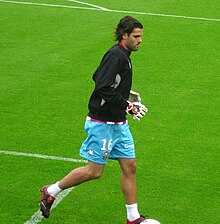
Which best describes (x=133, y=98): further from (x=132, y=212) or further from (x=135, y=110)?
(x=132, y=212)

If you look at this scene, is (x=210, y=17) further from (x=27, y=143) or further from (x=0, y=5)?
(x=27, y=143)

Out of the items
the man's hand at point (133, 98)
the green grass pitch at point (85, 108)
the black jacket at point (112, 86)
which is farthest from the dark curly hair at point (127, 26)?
the green grass pitch at point (85, 108)

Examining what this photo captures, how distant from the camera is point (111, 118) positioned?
→ 8227mm

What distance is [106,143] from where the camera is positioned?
8.20 m

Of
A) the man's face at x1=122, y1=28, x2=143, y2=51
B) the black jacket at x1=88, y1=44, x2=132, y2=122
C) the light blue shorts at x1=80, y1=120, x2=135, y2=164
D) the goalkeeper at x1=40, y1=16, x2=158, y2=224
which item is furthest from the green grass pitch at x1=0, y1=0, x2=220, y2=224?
the man's face at x1=122, y1=28, x2=143, y2=51

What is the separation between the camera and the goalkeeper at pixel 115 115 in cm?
798

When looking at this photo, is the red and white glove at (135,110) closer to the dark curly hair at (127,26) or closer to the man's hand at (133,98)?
the man's hand at (133,98)

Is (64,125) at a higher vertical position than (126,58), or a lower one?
lower

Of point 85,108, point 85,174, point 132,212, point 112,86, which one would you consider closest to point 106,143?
point 85,174

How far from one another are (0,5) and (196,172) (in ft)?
36.8

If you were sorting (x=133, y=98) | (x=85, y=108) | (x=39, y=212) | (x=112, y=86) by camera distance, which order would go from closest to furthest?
(x=112, y=86) → (x=133, y=98) → (x=39, y=212) → (x=85, y=108)

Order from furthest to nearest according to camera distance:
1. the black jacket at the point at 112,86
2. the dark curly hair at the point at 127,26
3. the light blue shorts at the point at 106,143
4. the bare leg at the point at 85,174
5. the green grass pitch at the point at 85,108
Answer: the green grass pitch at the point at 85,108, the bare leg at the point at 85,174, the light blue shorts at the point at 106,143, the dark curly hair at the point at 127,26, the black jacket at the point at 112,86

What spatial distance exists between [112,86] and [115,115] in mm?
375

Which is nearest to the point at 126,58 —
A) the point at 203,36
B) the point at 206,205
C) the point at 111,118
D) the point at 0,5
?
the point at 111,118
